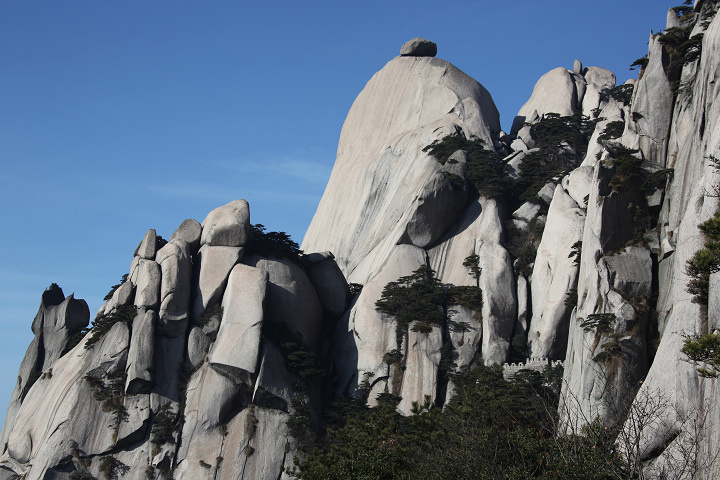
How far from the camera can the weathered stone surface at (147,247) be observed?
162 ft

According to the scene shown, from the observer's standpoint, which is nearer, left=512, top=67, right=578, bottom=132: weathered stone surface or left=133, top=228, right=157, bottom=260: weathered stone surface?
left=133, top=228, right=157, bottom=260: weathered stone surface

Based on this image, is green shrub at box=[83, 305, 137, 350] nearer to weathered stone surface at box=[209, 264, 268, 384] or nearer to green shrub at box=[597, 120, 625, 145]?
weathered stone surface at box=[209, 264, 268, 384]

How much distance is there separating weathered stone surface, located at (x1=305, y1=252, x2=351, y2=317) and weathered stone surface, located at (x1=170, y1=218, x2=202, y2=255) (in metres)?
7.11

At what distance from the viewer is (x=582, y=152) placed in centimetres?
5859

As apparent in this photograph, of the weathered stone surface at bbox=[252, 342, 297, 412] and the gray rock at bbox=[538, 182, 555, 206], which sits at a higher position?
the gray rock at bbox=[538, 182, 555, 206]

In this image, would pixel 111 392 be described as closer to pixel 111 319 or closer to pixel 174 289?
pixel 111 319

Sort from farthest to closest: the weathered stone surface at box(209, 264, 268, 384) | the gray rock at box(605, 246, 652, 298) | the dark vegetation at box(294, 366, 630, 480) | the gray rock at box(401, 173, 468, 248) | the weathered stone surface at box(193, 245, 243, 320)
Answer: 1. the gray rock at box(401, 173, 468, 248)
2. the weathered stone surface at box(193, 245, 243, 320)
3. the weathered stone surface at box(209, 264, 268, 384)
4. the gray rock at box(605, 246, 652, 298)
5. the dark vegetation at box(294, 366, 630, 480)


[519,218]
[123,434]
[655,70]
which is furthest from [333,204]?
[655,70]

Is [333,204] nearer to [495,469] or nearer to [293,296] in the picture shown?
[293,296]

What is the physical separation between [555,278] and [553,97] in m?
31.1

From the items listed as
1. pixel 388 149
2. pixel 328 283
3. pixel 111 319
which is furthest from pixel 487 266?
pixel 111 319

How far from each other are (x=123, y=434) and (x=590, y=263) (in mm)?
24954

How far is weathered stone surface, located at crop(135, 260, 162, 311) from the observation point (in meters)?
46.6

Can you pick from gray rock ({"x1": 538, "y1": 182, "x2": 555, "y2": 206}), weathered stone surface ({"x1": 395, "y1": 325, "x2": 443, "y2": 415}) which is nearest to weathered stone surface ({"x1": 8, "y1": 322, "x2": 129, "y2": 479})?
weathered stone surface ({"x1": 395, "y1": 325, "x2": 443, "y2": 415})
